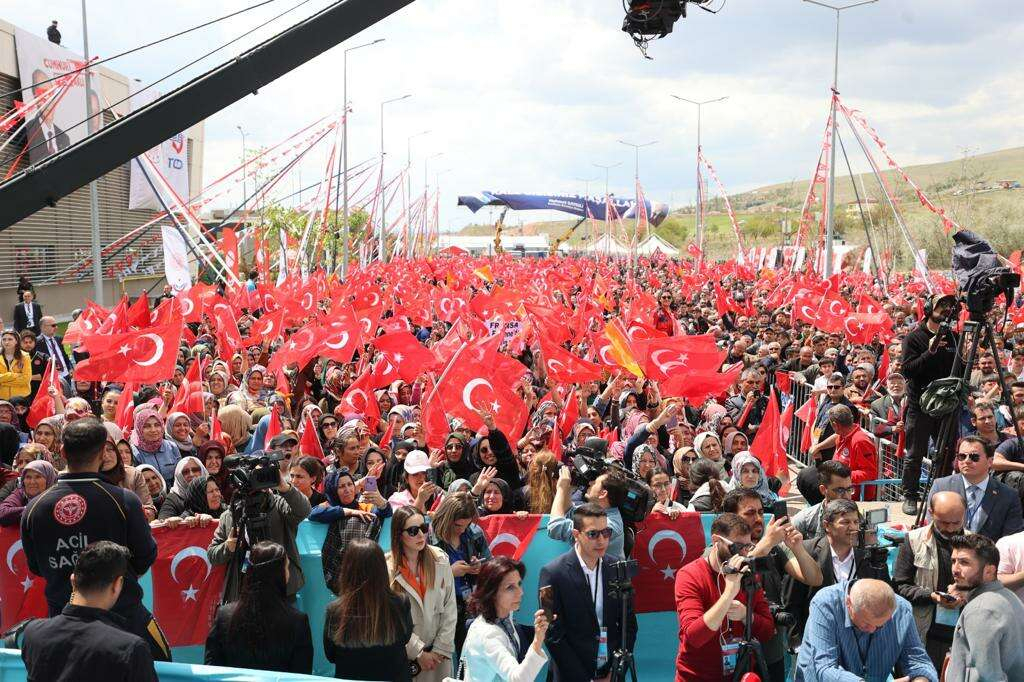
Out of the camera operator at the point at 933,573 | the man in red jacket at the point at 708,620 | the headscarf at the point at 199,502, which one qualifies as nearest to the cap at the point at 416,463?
the headscarf at the point at 199,502

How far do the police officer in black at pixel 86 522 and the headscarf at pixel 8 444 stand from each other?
404 centimetres

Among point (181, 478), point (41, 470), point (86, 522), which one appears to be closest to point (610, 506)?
point (86, 522)

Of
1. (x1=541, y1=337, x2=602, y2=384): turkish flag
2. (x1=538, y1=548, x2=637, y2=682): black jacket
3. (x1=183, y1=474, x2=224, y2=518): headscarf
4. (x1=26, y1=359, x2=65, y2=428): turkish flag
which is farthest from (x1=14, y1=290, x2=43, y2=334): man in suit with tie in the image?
(x1=538, y1=548, x2=637, y2=682): black jacket

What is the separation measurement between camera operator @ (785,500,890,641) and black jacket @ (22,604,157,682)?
307 cm

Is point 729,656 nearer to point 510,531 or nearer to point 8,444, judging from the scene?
point 510,531

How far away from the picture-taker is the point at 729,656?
184 inches

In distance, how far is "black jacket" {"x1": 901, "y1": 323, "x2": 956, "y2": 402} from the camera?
8.23 meters

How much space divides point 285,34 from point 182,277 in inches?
602

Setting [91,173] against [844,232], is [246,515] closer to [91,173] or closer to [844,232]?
[91,173]

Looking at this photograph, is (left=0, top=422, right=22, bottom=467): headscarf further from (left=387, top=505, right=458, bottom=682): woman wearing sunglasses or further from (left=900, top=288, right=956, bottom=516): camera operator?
(left=900, top=288, right=956, bottom=516): camera operator

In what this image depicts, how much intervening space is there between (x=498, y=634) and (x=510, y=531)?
197 cm

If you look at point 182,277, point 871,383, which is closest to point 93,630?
point 871,383

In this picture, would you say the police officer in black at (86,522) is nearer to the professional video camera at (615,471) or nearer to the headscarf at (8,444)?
the professional video camera at (615,471)

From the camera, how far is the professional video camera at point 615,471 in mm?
5742
